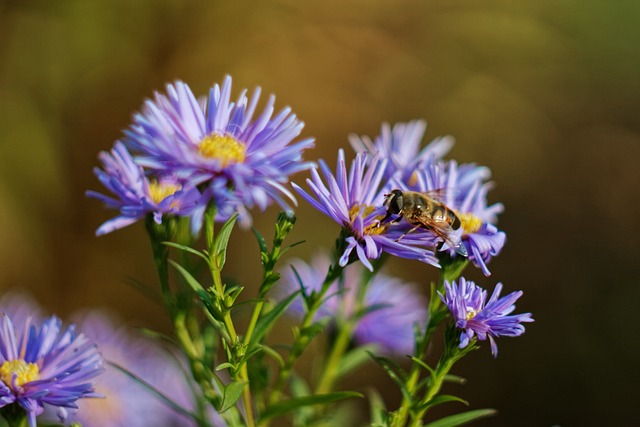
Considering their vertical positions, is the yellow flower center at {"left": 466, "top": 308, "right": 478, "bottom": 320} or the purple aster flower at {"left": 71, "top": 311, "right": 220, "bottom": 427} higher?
the yellow flower center at {"left": 466, "top": 308, "right": 478, "bottom": 320}

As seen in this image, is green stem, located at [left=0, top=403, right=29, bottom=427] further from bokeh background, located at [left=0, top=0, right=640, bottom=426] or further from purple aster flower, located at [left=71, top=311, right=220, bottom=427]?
bokeh background, located at [left=0, top=0, right=640, bottom=426]

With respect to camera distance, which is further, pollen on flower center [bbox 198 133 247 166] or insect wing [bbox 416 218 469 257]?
insect wing [bbox 416 218 469 257]

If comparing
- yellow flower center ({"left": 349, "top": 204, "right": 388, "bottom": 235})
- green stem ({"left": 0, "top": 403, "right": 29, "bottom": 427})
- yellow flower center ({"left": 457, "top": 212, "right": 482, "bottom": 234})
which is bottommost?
green stem ({"left": 0, "top": 403, "right": 29, "bottom": 427})

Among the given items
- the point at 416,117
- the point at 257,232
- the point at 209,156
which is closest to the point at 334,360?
the point at 257,232

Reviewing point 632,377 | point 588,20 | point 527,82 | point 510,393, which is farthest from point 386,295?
point 588,20

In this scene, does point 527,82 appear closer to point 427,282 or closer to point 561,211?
point 561,211

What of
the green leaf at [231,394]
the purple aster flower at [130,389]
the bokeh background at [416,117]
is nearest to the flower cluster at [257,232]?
the green leaf at [231,394]

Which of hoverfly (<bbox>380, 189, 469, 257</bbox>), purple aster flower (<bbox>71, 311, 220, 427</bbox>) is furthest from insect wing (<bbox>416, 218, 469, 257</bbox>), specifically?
purple aster flower (<bbox>71, 311, 220, 427</bbox>)
